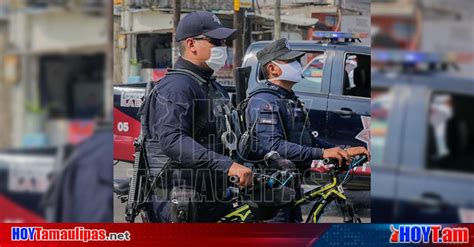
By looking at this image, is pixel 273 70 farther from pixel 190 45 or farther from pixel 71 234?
pixel 71 234

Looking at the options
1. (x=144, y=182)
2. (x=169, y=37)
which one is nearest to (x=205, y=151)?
(x=144, y=182)

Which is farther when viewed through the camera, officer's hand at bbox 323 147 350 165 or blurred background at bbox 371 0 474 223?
blurred background at bbox 371 0 474 223

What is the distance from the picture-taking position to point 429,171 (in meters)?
2.76

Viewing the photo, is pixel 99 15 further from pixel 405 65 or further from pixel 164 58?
pixel 405 65

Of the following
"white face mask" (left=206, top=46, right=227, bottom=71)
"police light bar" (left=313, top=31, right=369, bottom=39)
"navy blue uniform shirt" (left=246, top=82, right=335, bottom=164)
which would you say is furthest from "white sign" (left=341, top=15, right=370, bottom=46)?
"white face mask" (left=206, top=46, right=227, bottom=71)

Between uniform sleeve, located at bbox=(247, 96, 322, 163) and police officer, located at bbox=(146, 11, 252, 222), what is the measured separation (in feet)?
0.31

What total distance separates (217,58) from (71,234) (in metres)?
0.74

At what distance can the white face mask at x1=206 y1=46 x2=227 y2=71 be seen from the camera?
85.9 inches

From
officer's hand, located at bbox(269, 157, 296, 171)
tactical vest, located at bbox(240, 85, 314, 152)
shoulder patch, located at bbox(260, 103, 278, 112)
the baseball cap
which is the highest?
the baseball cap

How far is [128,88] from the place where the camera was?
218cm

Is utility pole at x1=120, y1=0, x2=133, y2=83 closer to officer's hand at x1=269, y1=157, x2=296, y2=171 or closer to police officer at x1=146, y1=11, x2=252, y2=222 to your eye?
police officer at x1=146, y1=11, x2=252, y2=222

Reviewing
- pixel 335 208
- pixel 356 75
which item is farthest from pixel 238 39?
pixel 335 208

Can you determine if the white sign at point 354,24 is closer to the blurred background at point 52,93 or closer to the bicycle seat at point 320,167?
the bicycle seat at point 320,167

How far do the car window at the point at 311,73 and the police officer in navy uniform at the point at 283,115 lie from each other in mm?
16
